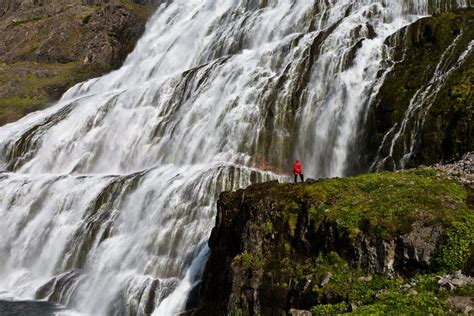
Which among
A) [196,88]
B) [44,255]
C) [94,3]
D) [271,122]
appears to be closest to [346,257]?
[271,122]

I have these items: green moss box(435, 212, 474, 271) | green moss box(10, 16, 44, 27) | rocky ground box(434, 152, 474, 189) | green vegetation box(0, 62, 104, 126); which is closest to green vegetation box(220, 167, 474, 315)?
green moss box(435, 212, 474, 271)

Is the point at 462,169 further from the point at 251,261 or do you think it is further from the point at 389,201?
the point at 251,261

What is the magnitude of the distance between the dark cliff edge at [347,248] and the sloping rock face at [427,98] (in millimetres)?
4066

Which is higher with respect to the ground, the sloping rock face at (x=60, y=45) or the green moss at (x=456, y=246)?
the sloping rock face at (x=60, y=45)

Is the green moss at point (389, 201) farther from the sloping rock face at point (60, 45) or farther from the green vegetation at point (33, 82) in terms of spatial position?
the sloping rock face at point (60, 45)

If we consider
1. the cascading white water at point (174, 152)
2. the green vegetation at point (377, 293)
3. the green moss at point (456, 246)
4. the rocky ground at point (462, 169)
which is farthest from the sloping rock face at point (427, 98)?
the green vegetation at point (377, 293)

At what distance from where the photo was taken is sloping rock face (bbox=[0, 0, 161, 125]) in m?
67.8

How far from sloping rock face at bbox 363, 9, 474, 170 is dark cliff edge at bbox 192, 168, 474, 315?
4066mm

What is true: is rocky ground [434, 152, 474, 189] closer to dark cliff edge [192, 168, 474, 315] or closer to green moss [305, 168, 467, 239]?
dark cliff edge [192, 168, 474, 315]

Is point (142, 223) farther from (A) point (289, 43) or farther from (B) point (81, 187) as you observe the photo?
(A) point (289, 43)

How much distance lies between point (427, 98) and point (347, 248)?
10541mm

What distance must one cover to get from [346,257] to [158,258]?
452 inches

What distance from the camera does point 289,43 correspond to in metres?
33.3

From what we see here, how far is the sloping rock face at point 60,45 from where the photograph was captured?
67.8 metres
